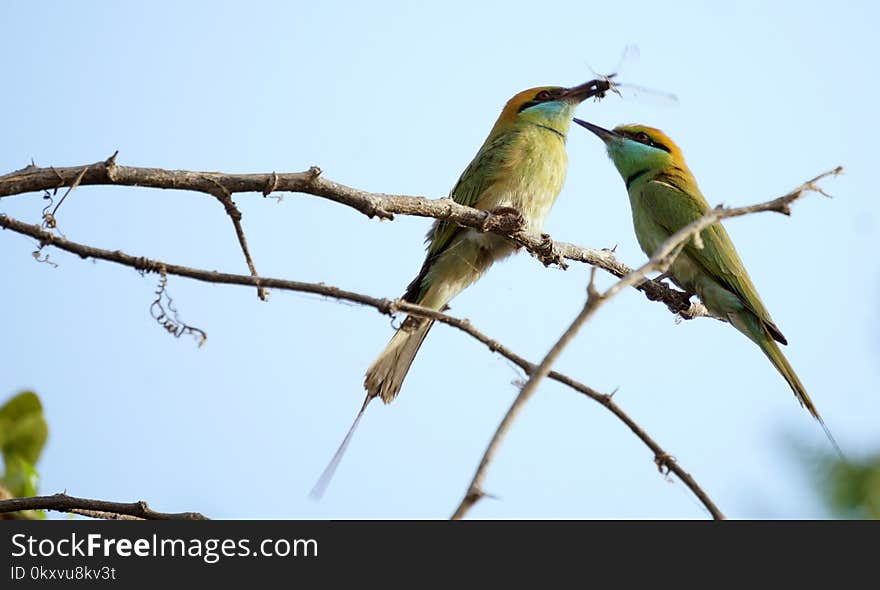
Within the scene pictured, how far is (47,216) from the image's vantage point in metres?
1.83

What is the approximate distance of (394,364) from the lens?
9.00ft

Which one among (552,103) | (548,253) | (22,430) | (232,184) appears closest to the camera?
(232,184)

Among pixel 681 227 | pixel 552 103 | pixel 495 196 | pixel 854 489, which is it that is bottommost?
pixel 854 489

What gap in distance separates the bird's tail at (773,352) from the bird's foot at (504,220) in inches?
41.4

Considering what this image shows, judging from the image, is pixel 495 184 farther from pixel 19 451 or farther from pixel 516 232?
pixel 19 451

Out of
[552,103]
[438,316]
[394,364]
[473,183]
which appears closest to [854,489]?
[438,316]

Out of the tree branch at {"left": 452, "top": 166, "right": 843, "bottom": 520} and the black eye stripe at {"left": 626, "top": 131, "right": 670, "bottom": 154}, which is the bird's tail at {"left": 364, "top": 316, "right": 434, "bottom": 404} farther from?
the black eye stripe at {"left": 626, "top": 131, "right": 670, "bottom": 154}

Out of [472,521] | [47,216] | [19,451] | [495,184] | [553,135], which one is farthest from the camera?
[553,135]

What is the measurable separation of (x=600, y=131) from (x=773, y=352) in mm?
1450

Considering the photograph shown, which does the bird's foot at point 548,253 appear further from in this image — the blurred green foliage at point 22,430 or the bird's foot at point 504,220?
the blurred green foliage at point 22,430

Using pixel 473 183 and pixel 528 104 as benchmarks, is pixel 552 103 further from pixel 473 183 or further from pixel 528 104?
pixel 473 183

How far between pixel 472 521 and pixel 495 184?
222cm
